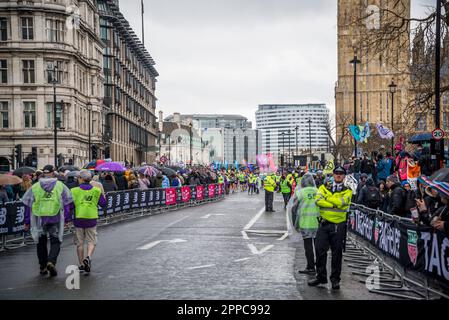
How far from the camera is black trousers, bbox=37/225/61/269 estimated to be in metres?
12.5

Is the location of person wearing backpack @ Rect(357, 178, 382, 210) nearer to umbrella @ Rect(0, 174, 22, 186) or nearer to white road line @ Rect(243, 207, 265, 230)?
white road line @ Rect(243, 207, 265, 230)

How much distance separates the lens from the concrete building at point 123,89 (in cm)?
7831

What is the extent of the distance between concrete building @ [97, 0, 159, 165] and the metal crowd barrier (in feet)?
176

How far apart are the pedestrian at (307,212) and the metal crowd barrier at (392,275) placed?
120cm

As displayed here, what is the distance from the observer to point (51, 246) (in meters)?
12.5

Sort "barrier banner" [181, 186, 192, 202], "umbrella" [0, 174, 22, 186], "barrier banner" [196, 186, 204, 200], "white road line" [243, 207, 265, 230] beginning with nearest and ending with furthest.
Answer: "umbrella" [0, 174, 22, 186], "white road line" [243, 207, 265, 230], "barrier banner" [181, 186, 192, 202], "barrier banner" [196, 186, 204, 200]

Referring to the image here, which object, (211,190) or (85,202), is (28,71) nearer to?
(211,190)

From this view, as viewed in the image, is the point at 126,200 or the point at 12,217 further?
the point at 126,200

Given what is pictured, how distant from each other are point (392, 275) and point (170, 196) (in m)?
23.2

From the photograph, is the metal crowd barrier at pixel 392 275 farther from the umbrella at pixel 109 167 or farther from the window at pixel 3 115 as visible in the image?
the window at pixel 3 115

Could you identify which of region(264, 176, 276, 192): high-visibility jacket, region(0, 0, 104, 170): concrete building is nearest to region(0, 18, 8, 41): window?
region(0, 0, 104, 170): concrete building

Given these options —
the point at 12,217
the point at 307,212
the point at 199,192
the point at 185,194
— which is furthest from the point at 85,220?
the point at 199,192
